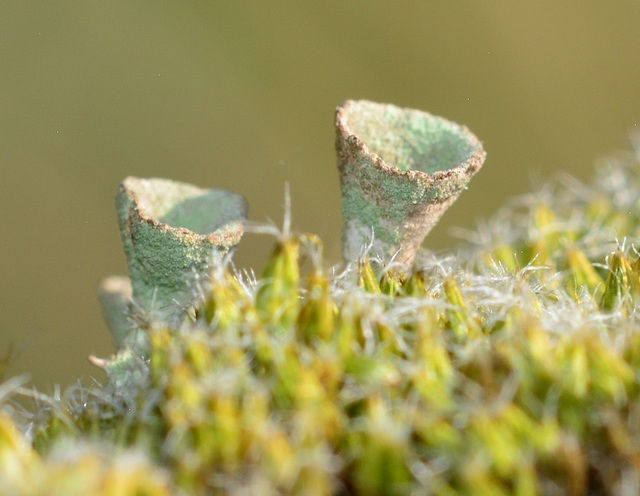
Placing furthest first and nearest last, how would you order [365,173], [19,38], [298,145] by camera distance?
[298,145]
[19,38]
[365,173]

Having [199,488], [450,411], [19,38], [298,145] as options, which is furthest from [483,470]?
[19,38]

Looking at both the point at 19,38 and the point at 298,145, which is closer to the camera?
the point at 19,38

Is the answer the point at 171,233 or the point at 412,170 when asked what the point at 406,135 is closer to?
the point at 412,170

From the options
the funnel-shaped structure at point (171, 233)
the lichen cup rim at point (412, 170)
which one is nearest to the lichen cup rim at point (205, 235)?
the funnel-shaped structure at point (171, 233)

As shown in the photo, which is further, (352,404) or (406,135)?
(406,135)

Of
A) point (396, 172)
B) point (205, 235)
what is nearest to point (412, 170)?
point (396, 172)

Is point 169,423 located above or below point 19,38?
below

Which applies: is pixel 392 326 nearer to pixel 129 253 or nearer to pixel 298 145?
pixel 129 253
